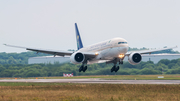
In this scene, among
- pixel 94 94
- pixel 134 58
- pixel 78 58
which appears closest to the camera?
pixel 94 94

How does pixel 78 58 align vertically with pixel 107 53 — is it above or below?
below

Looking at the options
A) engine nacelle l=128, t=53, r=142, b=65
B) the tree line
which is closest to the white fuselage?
engine nacelle l=128, t=53, r=142, b=65

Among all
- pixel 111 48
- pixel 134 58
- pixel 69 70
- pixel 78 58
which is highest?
pixel 111 48

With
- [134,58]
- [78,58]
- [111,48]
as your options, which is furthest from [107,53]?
[134,58]

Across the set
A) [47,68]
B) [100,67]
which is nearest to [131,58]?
[47,68]

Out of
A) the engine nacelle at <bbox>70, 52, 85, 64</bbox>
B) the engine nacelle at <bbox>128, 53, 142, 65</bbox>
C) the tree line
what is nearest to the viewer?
the engine nacelle at <bbox>70, 52, 85, 64</bbox>

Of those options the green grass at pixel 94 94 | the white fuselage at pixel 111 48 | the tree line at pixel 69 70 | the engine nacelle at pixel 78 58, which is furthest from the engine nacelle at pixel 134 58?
the tree line at pixel 69 70

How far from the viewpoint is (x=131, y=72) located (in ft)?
268

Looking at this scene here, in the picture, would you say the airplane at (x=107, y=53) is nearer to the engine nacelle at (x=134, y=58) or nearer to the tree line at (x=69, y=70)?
the engine nacelle at (x=134, y=58)

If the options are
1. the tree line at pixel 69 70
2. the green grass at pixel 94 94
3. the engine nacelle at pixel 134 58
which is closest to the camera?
the green grass at pixel 94 94

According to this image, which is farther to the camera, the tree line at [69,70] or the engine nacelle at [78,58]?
the tree line at [69,70]

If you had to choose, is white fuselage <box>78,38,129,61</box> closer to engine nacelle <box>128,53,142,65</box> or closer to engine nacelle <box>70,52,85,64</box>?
engine nacelle <box>70,52,85,64</box>

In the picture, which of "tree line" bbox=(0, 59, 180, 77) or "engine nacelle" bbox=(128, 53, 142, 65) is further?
"tree line" bbox=(0, 59, 180, 77)

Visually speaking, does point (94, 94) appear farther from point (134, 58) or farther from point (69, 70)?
point (69, 70)
